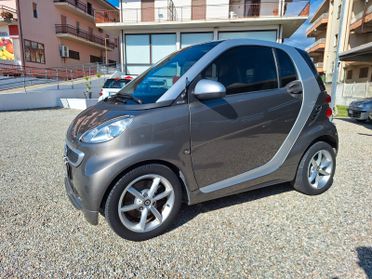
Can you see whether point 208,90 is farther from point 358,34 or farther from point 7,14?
point 358,34

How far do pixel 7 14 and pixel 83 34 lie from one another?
11.2 meters

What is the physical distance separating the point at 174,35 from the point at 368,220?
18043 mm

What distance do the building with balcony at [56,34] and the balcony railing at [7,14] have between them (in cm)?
11

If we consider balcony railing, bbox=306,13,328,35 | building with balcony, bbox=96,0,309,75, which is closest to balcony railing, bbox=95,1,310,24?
building with balcony, bbox=96,0,309,75

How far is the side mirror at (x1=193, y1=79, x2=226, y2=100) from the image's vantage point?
2.30 metres

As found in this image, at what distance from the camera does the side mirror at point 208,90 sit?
230cm

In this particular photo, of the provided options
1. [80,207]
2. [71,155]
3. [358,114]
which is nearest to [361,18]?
[358,114]

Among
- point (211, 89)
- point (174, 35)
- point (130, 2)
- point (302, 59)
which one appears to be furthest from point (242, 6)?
point (211, 89)

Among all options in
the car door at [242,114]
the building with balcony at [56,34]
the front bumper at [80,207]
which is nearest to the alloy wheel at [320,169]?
the car door at [242,114]

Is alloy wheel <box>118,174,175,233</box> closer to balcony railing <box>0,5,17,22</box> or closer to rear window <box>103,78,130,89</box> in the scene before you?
rear window <box>103,78,130,89</box>

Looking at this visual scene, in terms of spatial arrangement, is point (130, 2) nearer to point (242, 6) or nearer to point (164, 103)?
point (242, 6)

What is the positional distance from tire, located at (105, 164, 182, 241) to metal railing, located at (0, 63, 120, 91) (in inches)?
708

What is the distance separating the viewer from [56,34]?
91.2 feet

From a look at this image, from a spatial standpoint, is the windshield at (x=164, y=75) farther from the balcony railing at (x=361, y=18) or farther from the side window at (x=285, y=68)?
the balcony railing at (x=361, y=18)
